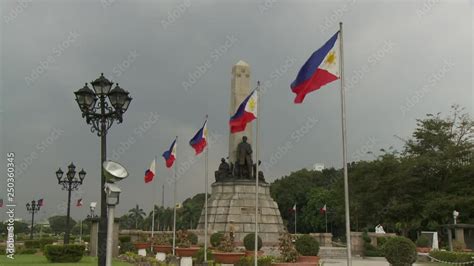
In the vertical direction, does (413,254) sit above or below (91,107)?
below

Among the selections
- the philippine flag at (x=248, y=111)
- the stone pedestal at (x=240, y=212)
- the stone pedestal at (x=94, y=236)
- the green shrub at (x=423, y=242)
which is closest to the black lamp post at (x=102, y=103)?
the philippine flag at (x=248, y=111)

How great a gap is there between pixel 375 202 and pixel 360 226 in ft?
48.4

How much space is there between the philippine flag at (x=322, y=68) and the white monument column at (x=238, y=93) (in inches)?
847

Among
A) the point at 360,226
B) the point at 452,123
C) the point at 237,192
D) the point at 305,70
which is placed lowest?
the point at 360,226

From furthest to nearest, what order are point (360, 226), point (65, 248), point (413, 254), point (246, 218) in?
point (360, 226) → point (246, 218) → point (65, 248) → point (413, 254)

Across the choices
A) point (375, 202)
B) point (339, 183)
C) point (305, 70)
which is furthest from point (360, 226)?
point (305, 70)

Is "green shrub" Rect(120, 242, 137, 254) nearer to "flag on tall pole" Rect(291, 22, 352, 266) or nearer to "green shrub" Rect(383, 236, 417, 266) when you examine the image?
"green shrub" Rect(383, 236, 417, 266)

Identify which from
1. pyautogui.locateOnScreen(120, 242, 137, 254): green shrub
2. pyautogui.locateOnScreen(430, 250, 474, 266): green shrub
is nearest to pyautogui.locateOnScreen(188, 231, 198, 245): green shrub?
pyautogui.locateOnScreen(120, 242, 137, 254): green shrub

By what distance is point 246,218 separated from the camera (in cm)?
2970

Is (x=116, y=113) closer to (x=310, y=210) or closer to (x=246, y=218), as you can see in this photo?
(x=246, y=218)

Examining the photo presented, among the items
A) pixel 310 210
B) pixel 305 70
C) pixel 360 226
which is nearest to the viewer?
pixel 305 70

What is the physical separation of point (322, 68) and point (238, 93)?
22271 mm

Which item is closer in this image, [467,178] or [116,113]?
[116,113]

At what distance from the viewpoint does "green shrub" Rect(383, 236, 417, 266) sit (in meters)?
16.2
